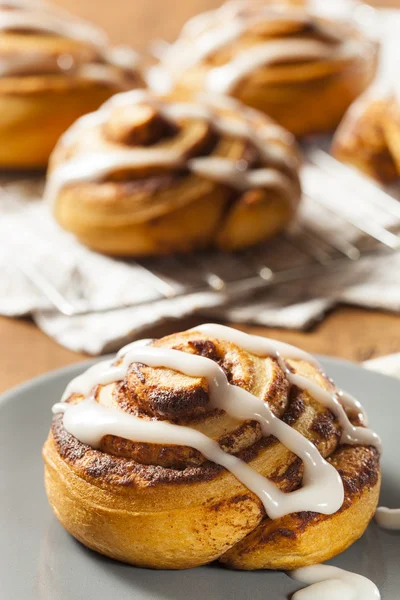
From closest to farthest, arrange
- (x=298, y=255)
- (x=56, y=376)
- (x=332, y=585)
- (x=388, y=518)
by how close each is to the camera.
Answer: (x=332, y=585) → (x=388, y=518) → (x=56, y=376) → (x=298, y=255)

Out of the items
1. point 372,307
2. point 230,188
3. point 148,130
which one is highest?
point 148,130

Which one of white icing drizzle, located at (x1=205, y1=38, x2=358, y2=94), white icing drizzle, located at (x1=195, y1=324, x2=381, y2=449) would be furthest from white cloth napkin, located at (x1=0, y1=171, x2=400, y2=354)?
white icing drizzle, located at (x1=195, y1=324, x2=381, y2=449)

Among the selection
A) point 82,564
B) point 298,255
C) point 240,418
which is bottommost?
point 298,255

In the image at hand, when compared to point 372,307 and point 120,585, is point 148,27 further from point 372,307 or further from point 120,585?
point 120,585

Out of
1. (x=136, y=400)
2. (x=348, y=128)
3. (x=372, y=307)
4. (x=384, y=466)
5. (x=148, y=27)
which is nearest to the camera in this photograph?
(x=136, y=400)

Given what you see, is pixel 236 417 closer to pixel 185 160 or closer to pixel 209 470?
pixel 209 470

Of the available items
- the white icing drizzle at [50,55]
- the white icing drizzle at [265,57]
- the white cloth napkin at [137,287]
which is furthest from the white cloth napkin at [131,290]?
the white icing drizzle at [265,57]

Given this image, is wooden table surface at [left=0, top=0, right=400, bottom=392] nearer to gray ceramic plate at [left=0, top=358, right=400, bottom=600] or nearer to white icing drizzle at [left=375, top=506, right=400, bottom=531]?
gray ceramic plate at [left=0, top=358, right=400, bottom=600]

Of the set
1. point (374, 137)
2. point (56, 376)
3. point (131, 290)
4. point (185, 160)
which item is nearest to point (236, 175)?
point (185, 160)

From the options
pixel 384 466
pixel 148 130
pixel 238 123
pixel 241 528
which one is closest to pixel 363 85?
pixel 238 123
